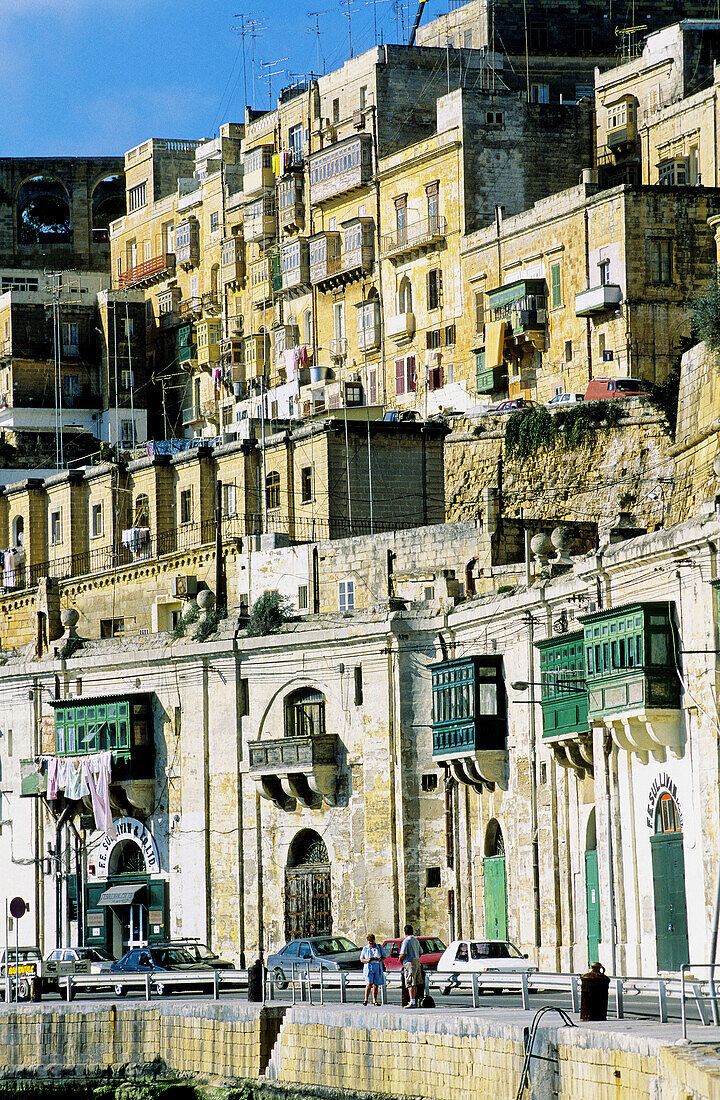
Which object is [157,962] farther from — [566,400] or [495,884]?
[566,400]

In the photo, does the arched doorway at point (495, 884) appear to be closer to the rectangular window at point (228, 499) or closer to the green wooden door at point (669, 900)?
the green wooden door at point (669, 900)

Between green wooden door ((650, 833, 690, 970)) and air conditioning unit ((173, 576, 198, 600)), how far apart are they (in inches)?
984

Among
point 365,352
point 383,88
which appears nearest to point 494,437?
point 365,352

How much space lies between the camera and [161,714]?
1854 inches

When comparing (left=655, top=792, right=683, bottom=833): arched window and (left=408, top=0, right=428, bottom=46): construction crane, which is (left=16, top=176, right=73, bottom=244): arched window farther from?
(left=655, top=792, right=683, bottom=833): arched window

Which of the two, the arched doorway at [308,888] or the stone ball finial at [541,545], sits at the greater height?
the stone ball finial at [541,545]

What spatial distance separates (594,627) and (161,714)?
16038mm

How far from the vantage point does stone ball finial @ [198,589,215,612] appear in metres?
51.7

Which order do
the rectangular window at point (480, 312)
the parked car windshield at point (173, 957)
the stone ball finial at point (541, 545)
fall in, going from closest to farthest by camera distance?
the parked car windshield at point (173, 957) → the stone ball finial at point (541, 545) → the rectangular window at point (480, 312)

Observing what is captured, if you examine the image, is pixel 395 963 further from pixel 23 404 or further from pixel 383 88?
pixel 23 404

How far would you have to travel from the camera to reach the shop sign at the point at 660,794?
1248 inches

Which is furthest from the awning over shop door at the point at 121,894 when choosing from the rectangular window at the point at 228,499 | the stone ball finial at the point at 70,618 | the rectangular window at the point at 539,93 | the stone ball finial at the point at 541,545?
the rectangular window at the point at 539,93

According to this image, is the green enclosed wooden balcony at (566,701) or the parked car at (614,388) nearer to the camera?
the green enclosed wooden balcony at (566,701)

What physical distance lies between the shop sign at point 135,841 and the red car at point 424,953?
1201 centimetres
